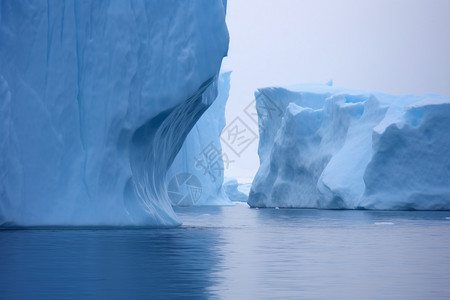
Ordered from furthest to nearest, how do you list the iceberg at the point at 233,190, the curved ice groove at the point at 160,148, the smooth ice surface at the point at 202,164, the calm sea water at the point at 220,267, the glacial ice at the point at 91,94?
the iceberg at the point at 233,190 < the smooth ice surface at the point at 202,164 < the curved ice groove at the point at 160,148 < the glacial ice at the point at 91,94 < the calm sea water at the point at 220,267

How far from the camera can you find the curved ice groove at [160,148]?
13.9m

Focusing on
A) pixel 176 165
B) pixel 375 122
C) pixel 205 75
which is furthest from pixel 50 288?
pixel 176 165

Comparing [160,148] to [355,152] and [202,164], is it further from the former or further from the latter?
[202,164]

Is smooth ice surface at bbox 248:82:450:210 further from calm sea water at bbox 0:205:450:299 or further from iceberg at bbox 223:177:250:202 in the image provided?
iceberg at bbox 223:177:250:202

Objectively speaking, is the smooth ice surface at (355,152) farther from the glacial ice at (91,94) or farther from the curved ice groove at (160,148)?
the glacial ice at (91,94)

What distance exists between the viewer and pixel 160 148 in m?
15.6

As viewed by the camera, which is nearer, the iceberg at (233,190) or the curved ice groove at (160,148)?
the curved ice groove at (160,148)

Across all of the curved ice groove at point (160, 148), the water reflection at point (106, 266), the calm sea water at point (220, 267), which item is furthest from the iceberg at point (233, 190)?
the water reflection at point (106, 266)

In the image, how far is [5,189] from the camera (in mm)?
12648

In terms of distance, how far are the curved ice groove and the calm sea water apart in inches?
101

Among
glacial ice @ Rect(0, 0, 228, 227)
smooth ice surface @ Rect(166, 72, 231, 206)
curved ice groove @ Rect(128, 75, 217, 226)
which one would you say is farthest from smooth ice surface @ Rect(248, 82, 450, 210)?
glacial ice @ Rect(0, 0, 228, 227)

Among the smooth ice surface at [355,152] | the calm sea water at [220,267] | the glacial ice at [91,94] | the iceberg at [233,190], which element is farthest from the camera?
the iceberg at [233,190]

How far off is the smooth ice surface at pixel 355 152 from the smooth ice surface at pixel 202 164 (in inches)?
140

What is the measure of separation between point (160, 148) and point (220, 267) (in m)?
8.69
